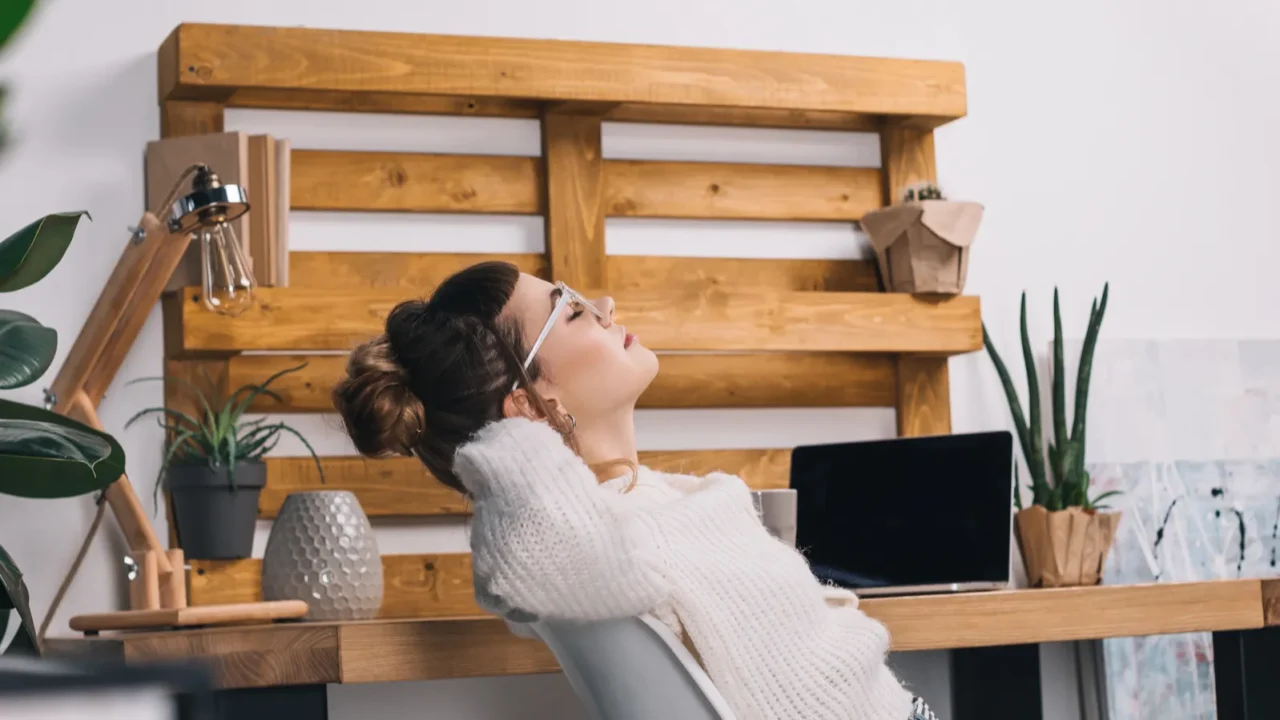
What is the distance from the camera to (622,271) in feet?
7.82

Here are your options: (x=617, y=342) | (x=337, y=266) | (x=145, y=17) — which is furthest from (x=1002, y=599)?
(x=145, y=17)

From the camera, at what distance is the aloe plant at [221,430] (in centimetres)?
201

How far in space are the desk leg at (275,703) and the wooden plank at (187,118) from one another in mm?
993

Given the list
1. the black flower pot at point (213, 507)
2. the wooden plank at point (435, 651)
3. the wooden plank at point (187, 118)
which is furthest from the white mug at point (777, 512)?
the wooden plank at point (187, 118)

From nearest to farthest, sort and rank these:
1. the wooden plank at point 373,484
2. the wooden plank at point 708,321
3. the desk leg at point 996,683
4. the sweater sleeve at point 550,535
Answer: the sweater sleeve at point 550,535 → the wooden plank at point 708,321 → the wooden plank at point 373,484 → the desk leg at point 996,683

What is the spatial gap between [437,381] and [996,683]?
4.05 ft

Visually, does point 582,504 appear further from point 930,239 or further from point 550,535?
point 930,239

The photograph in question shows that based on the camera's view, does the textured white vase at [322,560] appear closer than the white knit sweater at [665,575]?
No

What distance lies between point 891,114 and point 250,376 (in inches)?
46.4

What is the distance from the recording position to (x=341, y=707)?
221 centimetres

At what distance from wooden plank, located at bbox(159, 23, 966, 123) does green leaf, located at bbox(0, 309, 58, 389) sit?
0.56 m

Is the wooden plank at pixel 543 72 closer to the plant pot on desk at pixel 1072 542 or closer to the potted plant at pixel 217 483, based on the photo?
the potted plant at pixel 217 483

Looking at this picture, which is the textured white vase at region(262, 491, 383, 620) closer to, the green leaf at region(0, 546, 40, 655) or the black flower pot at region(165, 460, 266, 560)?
the black flower pot at region(165, 460, 266, 560)

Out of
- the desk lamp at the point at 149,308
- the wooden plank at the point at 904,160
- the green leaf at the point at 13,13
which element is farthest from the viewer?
the wooden plank at the point at 904,160
